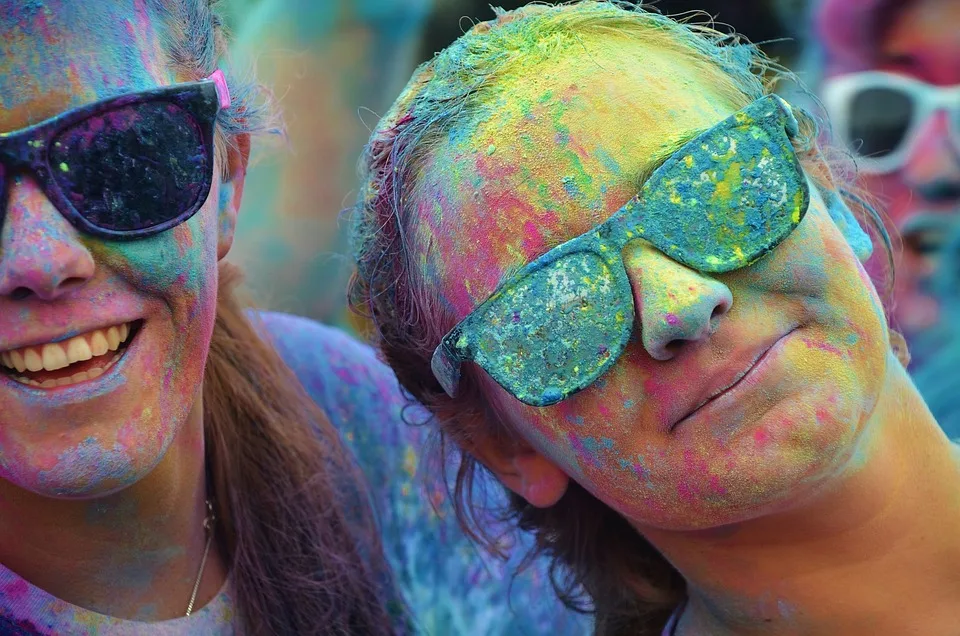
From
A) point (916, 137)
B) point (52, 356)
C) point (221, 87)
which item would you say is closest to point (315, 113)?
point (916, 137)

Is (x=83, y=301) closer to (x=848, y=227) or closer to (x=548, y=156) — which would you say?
(x=548, y=156)

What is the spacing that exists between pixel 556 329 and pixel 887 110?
2204mm

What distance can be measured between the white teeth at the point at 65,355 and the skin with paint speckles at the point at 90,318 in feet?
0.08

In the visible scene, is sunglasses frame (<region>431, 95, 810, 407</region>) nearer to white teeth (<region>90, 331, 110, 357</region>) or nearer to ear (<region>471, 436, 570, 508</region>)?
ear (<region>471, 436, 570, 508</region>)

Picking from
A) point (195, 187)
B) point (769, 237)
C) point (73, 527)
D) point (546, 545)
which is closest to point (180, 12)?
point (195, 187)

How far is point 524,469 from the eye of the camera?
1.93 metres

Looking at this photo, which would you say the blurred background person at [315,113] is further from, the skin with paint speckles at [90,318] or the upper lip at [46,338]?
the upper lip at [46,338]

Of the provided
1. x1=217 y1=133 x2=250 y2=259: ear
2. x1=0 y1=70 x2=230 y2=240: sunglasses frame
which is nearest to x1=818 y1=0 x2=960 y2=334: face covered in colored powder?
x1=217 y1=133 x2=250 y2=259: ear

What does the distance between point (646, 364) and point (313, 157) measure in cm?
275

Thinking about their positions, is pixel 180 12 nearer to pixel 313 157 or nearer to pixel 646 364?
pixel 646 364

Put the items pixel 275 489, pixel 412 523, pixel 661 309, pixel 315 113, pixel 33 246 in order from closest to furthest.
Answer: pixel 33 246 → pixel 661 309 → pixel 275 489 → pixel 412 523 → pixel 315 113

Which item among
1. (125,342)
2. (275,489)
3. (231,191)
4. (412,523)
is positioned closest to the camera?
(125,342)

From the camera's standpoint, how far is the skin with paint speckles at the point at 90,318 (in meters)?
1.44

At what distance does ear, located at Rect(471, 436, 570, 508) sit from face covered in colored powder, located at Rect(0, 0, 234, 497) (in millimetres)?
583
